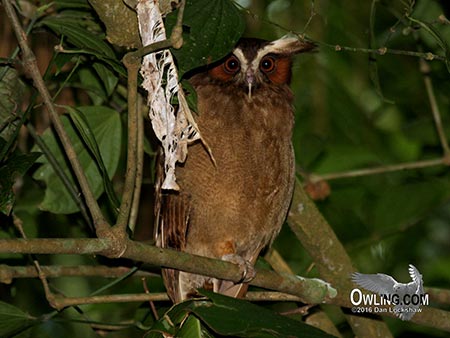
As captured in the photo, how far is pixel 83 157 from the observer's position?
345cm

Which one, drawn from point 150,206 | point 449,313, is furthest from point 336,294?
point 150,206

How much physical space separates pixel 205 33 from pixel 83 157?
932 millimetres

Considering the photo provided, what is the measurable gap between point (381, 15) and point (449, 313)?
2.36 metres

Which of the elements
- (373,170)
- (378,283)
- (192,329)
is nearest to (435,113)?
(373,170)

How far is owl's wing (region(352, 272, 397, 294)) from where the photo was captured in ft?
9.71

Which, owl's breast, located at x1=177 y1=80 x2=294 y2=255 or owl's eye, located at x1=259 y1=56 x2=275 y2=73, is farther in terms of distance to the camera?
owl's eye, located at x1=259 y1=56 x2=275 y2=73

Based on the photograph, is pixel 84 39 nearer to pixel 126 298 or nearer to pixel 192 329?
pixel 126 298

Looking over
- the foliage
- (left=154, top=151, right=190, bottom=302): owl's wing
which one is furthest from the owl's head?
(left=154, top=151, right=190, bottom=302): owl's wing

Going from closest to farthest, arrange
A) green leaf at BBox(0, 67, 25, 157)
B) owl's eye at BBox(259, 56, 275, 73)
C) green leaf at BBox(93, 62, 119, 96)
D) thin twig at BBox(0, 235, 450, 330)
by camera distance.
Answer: thin twig at BBox(0, 235, 450, 330), green leaf at BBox(0, 67, 25, 157), green leaf at BBox(93, 62, 119, 96), owl's eye at BBox(259, 56, 275, 73)

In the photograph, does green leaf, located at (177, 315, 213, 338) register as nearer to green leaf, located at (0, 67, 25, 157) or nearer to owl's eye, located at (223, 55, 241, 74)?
green leaf, located at (0, 67, 25, 157)

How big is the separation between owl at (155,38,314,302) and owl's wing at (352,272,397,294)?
47cm

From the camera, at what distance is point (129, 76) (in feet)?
8.09

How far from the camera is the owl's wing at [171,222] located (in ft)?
11.1

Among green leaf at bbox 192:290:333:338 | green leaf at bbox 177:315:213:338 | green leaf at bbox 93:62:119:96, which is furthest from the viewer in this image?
green leaf at bbox 93:62:119:96
